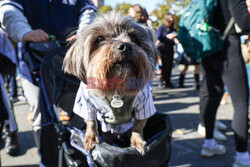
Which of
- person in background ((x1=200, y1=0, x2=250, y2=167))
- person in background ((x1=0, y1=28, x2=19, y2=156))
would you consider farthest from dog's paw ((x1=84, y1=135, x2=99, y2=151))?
person in background ((x1=200, y1=0, x2=250, y2=167))

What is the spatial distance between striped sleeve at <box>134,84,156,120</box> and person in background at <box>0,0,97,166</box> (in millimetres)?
688

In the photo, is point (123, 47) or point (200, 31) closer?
point (123, 47)

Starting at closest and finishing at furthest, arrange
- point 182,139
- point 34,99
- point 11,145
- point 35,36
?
point 35,36 → point 34,99 → point 11,145 → point 182,139

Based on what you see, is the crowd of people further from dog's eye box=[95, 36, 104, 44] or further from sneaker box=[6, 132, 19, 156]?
dog's eye box=[95, 36, 104, 44]

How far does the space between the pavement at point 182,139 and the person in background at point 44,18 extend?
1307 mm

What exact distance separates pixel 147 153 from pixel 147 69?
0.54 m

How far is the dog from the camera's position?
121cm

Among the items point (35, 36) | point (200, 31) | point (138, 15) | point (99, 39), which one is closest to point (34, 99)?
point (35, 36)

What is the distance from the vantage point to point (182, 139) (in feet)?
9.90

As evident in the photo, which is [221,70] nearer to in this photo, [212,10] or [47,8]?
[212,10]

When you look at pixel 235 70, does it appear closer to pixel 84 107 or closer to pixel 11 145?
pixel 84 107

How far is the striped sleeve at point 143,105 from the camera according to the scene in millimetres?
1394

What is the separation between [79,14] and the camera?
1756mm

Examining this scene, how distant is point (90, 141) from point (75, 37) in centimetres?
79
